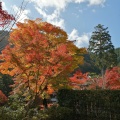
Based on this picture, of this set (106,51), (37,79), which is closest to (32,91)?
(37,79)

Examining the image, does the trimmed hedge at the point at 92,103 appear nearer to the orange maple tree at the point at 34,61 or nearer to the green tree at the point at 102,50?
the orange maple tree at the point at 34,61

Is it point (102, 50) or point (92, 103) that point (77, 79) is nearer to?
point (92, 103)

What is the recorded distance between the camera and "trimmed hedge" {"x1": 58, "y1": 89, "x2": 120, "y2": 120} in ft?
44.2

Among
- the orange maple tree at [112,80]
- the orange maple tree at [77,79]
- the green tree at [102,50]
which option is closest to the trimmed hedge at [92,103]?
the orange maple tree at [77,79]

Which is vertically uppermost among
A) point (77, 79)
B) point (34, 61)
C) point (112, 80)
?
point (112, 80)

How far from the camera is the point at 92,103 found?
1433cm

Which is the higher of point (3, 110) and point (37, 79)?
point (37, 79)

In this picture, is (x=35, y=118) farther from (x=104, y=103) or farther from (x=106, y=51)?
(x=106, y=51)

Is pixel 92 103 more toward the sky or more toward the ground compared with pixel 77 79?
more toward the ground

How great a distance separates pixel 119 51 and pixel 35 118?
190ft

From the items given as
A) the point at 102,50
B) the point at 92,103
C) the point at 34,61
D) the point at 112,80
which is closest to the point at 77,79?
the point at 92,103

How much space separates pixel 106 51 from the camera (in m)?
36.4

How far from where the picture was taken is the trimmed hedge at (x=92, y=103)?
531 inches

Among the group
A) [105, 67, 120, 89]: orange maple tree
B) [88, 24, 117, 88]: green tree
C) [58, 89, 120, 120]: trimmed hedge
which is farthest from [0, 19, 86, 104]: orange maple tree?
[88, 24, 117, 88]: green tree
